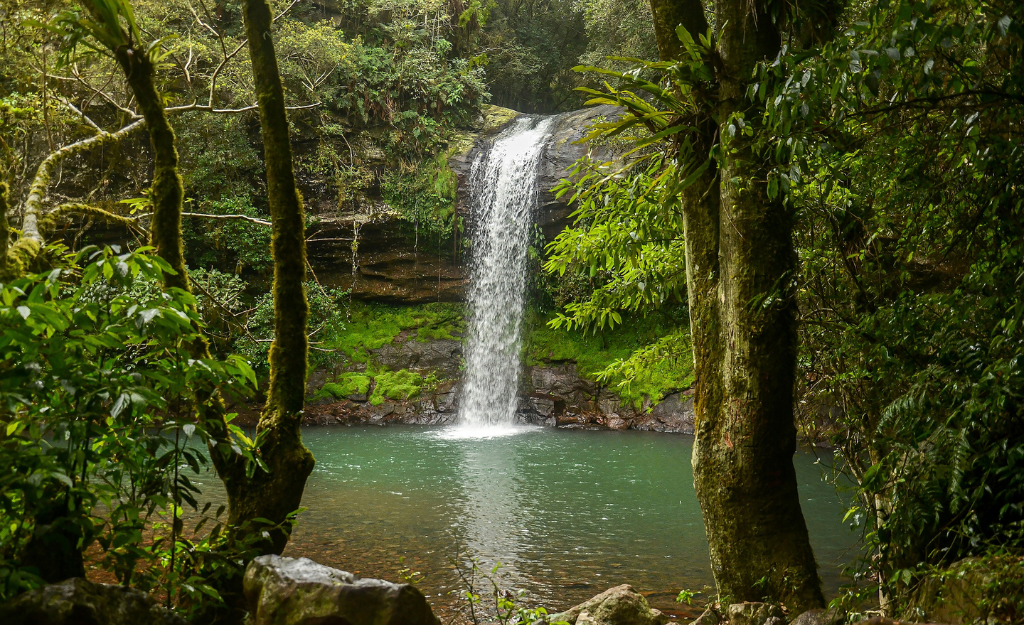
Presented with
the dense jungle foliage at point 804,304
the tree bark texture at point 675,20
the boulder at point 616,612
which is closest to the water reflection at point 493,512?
the boulder at point 616,612

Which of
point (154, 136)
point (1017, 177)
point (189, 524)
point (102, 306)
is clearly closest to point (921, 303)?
point (1017, 177)

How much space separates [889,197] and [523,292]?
12837mm

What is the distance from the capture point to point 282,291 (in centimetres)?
326

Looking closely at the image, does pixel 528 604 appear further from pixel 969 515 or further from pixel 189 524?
pixel 189 524

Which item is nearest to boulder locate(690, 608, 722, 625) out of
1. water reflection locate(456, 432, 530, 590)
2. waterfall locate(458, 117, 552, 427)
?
water reflection locate(456, 432, 530, 590)

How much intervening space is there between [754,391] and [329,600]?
1890mm

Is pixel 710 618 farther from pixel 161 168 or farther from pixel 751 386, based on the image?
pixel 161 168

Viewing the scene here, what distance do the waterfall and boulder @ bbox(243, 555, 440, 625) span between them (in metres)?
12.2

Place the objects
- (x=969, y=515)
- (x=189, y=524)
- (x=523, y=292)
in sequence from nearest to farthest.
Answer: (x=969, y=515) → (x=189, y=524) → (x=523, y=292)

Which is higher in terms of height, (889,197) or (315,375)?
(889,197)

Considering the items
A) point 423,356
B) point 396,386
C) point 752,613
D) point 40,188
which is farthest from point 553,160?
point 752,613

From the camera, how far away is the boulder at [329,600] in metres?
2.08

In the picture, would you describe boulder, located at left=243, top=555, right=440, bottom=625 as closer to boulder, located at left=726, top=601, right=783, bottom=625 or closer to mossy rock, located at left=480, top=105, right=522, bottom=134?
boulder, located at left=726, top=601, right=783, bottom=625

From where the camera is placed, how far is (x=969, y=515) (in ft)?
6.63
